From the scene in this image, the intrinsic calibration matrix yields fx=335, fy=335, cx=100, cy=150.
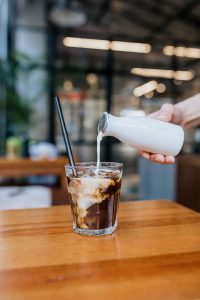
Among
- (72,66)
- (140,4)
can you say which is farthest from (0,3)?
(140,4)

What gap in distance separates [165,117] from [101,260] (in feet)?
1.74

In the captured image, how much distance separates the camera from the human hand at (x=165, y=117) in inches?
33.9

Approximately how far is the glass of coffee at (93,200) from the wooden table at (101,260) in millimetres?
28

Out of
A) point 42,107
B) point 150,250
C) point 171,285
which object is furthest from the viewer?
point 42,107

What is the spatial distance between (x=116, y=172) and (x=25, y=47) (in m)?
5.68

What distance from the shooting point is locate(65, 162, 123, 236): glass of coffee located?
71 centimetres

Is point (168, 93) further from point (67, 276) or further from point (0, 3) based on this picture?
point (67, 276)

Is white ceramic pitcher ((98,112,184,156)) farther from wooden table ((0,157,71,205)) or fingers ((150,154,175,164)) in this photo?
wooden table ((0,157,71,205))

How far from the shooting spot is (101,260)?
576 millimetres

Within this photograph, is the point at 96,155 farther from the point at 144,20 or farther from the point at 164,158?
the point at 144,20

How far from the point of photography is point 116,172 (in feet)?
2.50

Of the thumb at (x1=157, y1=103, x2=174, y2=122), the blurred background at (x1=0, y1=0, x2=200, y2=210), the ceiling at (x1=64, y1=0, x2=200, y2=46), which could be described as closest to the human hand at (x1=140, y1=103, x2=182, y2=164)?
the thumb at (x1=157, y1=103, x2=174, y2=122)

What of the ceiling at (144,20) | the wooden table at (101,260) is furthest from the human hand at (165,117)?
the ceiling at (144,20)

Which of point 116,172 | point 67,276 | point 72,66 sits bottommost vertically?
point 67,276
